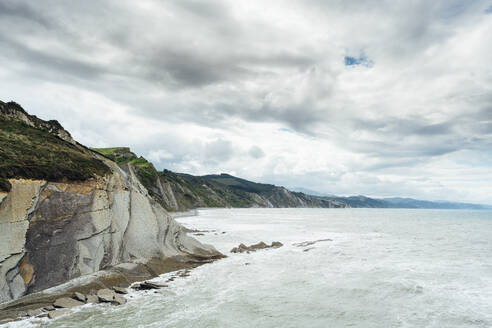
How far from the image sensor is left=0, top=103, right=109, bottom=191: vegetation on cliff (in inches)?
703

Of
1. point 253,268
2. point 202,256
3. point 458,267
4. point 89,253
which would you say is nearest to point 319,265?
point 253,268

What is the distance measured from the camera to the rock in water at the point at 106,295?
16469 millimetres

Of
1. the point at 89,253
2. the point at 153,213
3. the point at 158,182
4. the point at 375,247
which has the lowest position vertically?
the point at 375,247

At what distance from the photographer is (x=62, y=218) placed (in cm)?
1900

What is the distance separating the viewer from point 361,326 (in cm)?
1419

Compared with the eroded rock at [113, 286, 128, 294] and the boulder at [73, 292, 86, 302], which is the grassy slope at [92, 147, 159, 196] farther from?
the boulder at [73, 292, 86, 302]

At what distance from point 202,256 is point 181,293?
10810 millimetres

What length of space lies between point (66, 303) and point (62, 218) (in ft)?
20.1

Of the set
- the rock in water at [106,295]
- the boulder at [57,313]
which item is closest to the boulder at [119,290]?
the rock in water at [106,295]

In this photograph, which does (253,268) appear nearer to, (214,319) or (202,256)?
(202,256)

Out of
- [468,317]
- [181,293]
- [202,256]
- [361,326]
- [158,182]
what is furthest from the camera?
[158,182]

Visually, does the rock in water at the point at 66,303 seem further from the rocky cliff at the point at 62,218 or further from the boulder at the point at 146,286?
the boulder at the point at 146,286

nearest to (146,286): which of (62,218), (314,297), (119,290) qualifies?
(119,290)

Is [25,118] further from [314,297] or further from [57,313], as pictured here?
[314,297]
